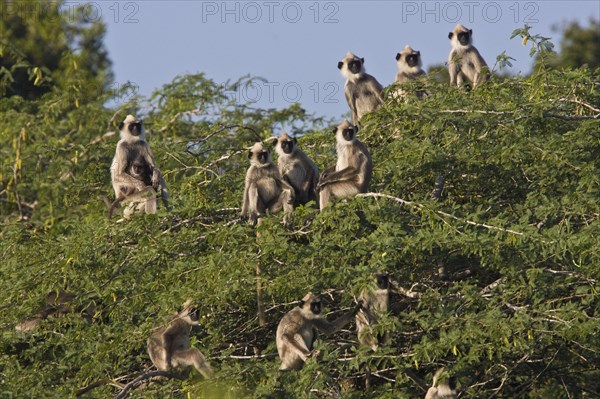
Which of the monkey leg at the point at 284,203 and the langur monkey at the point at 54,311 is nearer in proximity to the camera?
the langur monkey at the point at 54,311

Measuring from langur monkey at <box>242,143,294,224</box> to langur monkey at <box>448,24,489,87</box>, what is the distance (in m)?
3.18

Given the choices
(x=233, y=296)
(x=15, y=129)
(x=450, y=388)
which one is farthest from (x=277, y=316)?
(x=15, y=129)

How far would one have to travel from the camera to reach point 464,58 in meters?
12.2

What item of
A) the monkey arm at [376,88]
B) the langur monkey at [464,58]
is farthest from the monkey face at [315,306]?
the langur monkey at [464,58]

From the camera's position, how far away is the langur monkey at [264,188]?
352 inches

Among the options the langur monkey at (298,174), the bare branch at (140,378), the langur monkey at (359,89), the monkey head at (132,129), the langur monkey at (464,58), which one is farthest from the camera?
the langur monkey at (464,58)

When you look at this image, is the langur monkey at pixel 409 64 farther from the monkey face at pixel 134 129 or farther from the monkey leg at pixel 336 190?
the monkey leg at pixel 336 190

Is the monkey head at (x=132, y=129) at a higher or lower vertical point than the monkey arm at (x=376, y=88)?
lower

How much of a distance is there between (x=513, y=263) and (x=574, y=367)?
3.64 feet

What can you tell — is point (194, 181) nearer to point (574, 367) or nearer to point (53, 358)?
point (53, 358)

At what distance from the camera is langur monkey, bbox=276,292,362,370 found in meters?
7.50

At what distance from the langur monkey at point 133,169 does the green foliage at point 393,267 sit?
0.77 feet

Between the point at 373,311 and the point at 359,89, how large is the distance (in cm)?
422

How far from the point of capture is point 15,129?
1336cm
